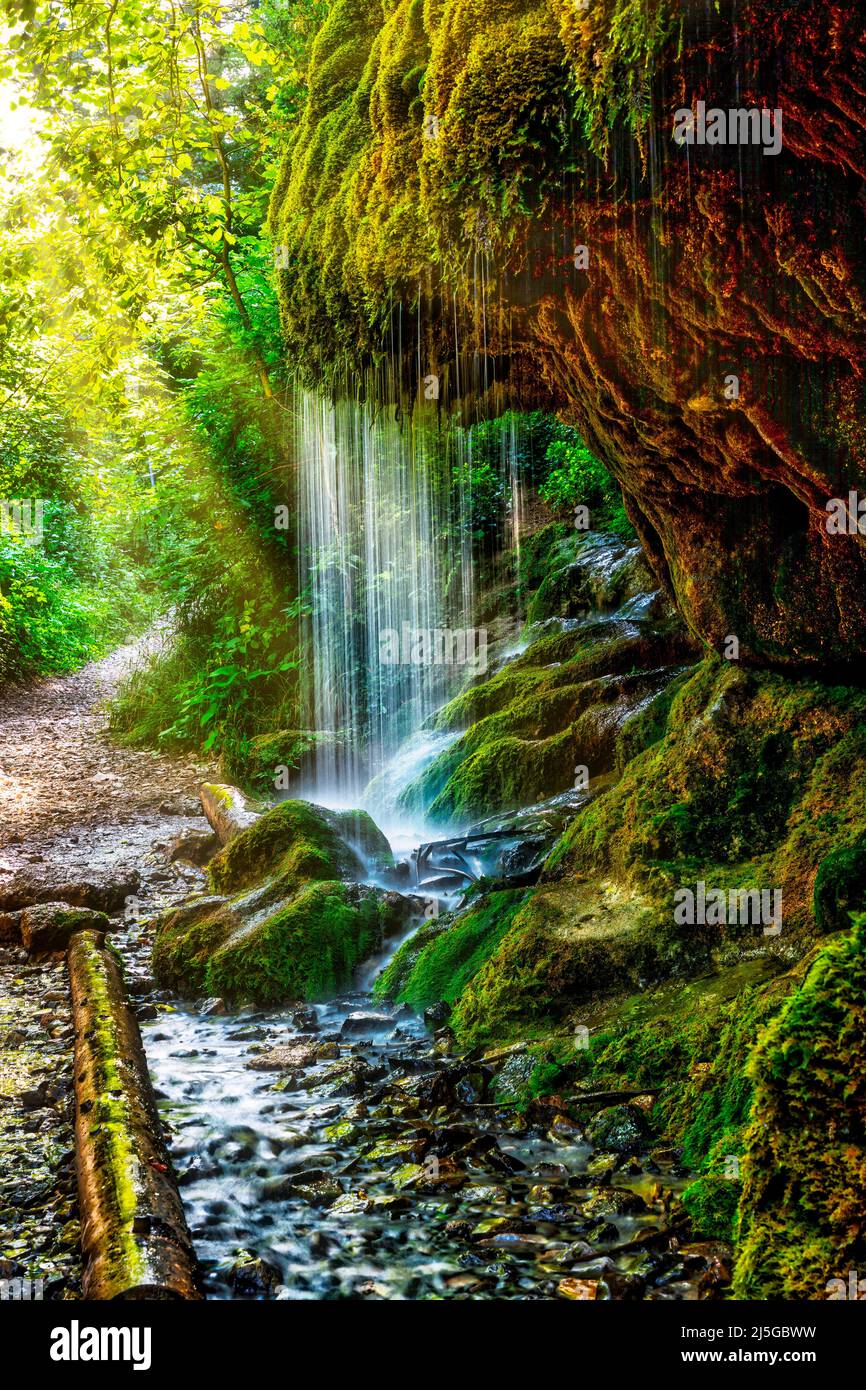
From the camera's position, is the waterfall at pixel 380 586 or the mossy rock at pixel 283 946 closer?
the mossy rock at pixel 283 946

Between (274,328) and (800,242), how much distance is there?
516 inches

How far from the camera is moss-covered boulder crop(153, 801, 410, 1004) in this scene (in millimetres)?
7602

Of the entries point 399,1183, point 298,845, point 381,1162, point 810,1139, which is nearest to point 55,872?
point 298,845

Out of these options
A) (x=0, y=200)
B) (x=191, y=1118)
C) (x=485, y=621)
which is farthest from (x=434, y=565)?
(x=191, y=1118)

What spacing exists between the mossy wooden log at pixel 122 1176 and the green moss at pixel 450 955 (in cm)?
197

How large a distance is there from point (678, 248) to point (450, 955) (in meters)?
4.76

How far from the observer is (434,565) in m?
17.3

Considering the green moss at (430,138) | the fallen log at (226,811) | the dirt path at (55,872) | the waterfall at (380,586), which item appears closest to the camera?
the green moss at (430,138)

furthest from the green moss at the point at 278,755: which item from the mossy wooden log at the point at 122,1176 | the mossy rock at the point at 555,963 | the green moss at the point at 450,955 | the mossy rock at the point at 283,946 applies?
the mossy rock at the point at 555,963

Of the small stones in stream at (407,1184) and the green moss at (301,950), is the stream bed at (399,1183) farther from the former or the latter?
the green moss at (301,950)

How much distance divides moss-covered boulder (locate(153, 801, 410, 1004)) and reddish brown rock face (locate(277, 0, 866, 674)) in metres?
3.57

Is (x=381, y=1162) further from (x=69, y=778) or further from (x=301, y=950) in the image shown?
(x=69, y=778)

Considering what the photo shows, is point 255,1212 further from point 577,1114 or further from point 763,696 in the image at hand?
point 763,696

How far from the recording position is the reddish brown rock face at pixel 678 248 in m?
3.64
